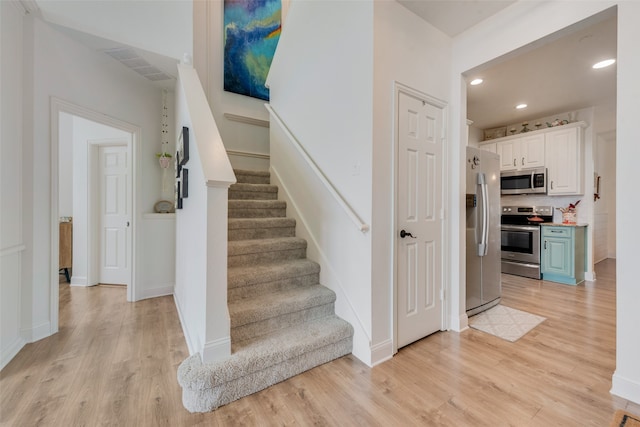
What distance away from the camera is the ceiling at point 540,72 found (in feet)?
7.13

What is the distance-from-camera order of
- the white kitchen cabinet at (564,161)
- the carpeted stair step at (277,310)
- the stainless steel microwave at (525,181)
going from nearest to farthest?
the carpeted stair step at (277,310)
the white kitchen cabinet at (564,161)
the stainless steel microwave at (525,181)

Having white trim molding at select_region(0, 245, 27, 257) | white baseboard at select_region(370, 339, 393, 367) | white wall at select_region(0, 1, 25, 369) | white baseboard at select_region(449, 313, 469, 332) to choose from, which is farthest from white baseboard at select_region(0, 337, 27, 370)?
Result: white baseboard at select_region(449, 313, 469, 332)

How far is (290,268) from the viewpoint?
2.39 meters

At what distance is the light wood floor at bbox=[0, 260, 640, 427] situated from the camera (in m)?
1.50

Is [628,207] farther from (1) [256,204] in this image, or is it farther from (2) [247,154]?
(2) [247,154]

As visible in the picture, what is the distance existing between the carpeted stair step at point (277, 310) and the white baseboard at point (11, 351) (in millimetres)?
1644

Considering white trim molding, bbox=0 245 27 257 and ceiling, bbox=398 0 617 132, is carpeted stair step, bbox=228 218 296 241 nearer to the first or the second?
white trim molding, bbox=0 245 27 257

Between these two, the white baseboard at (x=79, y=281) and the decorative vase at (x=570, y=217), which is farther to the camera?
the decorative vase at (x=570, y=217)

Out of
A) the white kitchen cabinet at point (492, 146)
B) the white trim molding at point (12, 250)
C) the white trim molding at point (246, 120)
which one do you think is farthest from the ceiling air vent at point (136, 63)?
the white kitchen cabinet at point (492, 146)

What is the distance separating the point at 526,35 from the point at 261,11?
12.4ft

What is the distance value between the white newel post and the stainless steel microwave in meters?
5.12

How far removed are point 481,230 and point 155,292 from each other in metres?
3.99

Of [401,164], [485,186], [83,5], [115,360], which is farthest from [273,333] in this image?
[83,5]

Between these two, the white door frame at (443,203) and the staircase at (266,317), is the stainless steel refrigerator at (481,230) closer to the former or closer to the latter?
the white door frame at (443,203)
